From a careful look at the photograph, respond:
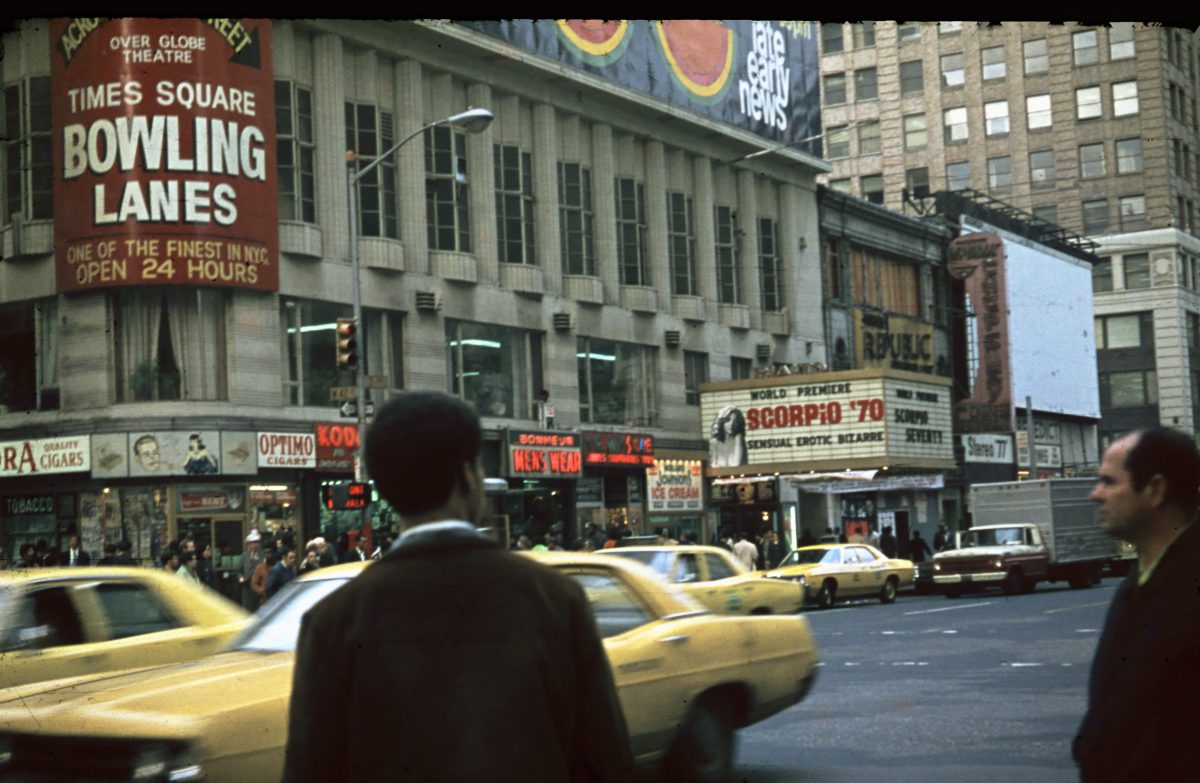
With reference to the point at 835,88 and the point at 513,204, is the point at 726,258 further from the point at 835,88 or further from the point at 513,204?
the point at 835,88

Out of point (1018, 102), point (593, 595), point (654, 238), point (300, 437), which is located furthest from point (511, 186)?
point (1018, 102)

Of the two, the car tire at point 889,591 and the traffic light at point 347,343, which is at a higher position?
the traffic light at point 347,343

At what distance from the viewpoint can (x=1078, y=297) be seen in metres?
72.6

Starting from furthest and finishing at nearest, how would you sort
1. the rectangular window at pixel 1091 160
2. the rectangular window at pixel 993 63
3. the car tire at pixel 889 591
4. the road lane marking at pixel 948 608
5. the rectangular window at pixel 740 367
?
the rectangular window at pixel 993 63 → the rectangular window at pixel 1091 160 → the rectangular window at pixel 740 367 → the car tire at pixel 889 591 → the road lane marking at pixel 948 608

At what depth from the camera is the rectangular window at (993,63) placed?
86.3 m

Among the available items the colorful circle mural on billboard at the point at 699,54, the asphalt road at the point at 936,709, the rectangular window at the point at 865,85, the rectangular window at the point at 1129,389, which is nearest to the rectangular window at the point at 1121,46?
the rectangular window at the point at 865,85

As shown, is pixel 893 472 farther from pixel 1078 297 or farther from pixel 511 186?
pixel 1078 297

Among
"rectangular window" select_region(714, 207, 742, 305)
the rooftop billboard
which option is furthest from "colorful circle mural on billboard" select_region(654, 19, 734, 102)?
"rectangular window" select_region(714, 207, 742, 305)

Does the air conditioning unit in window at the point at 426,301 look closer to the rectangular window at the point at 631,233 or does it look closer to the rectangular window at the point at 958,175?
the rectangular window at the point at 631,233

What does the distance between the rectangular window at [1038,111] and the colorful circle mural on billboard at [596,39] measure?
152 ft

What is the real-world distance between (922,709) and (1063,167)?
2970 inches

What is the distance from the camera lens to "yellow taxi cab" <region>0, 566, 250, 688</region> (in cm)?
1045

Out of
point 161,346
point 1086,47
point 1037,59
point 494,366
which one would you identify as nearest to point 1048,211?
point 1037,59

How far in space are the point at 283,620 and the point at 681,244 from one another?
1543 inches
